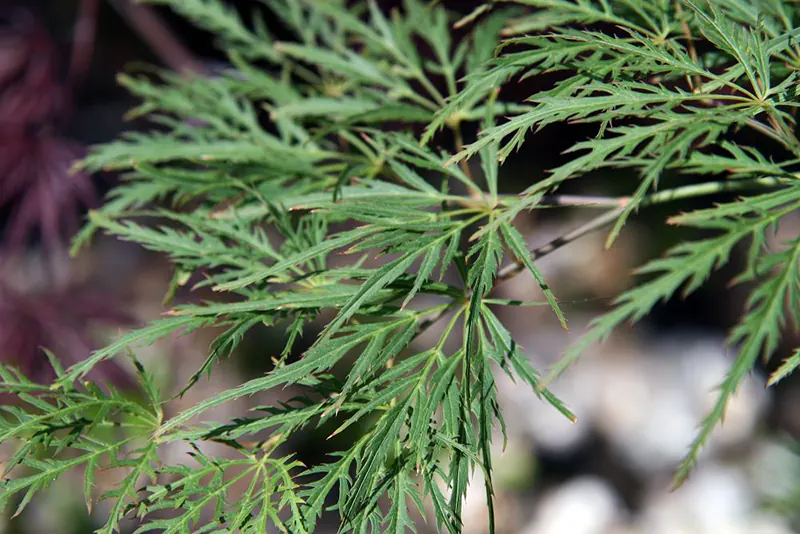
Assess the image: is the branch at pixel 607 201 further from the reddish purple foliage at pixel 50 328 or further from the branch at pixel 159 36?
the branch at pixel 159 36

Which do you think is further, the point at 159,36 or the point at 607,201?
the point at 159,36

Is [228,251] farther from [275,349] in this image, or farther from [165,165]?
[275,349]

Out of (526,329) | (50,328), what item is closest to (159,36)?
(50,328)

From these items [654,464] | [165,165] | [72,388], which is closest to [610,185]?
[654,464]

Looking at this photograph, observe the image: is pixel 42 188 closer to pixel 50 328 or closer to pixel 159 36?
pixel 50 328

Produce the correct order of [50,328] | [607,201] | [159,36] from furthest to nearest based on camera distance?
[159,36] → [50,328] → [607,201]

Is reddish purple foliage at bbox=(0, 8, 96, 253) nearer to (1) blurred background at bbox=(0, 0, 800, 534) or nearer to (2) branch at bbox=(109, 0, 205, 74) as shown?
(1) blurred background at bbox=(0, 0, 800, 534)

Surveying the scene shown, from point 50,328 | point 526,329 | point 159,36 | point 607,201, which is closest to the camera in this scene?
point 607,201

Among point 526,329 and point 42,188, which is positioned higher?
point 42,188

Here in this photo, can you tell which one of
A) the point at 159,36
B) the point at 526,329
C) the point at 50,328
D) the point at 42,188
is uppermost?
the point at 159,36
